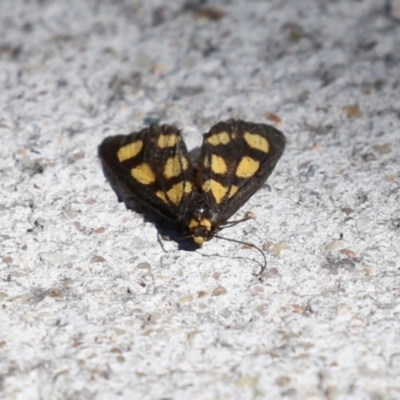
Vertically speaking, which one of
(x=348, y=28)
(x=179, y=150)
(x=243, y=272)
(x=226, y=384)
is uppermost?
(x=348, y=28)

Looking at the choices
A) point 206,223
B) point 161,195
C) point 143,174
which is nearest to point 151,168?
point 143,174

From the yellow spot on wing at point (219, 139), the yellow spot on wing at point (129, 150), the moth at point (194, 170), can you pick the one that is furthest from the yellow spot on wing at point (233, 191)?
the yellow spot on wing at point (129, 150)

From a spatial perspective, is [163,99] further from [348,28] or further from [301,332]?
[301,332]

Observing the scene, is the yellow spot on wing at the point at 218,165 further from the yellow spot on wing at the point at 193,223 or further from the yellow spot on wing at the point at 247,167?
the yellow spot on wing at the point at 193,223

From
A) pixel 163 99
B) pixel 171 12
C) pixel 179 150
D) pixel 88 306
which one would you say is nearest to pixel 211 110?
pixel 163 99

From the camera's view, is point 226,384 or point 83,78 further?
point 83,78

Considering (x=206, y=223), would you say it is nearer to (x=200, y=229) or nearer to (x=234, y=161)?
(x=200, y=229)

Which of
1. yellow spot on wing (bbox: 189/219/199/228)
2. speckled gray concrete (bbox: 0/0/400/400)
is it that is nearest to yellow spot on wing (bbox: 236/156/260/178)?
speckled gray concrete (bbox: 0/0/400/400)
